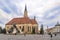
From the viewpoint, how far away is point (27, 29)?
494ft

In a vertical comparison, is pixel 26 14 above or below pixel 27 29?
above

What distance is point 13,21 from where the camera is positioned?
16025cm

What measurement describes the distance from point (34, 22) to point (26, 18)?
7.41 meters

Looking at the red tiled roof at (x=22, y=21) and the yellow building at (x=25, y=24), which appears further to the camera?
the red tiled roof at (x=22, y=21)

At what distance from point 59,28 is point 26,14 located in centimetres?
6360

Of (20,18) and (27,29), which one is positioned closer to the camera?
(27,29)

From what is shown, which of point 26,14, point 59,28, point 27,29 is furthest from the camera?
point 26,14

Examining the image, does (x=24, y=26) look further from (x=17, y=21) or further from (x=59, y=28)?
(x=59, y=28)

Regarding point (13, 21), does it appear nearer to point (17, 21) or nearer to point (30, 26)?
point (17, 21)

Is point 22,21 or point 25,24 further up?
point 22,21

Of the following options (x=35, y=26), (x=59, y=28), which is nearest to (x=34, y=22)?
(x=35, y=26)

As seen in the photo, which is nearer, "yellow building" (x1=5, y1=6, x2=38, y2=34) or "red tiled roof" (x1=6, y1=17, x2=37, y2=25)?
"yellow building" (x1=5, y1=6, x2=38, y2=34)

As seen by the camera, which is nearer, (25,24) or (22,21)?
(25,24)

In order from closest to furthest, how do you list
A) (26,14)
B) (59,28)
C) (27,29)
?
(59,28)
(27,29)
(26,14)
